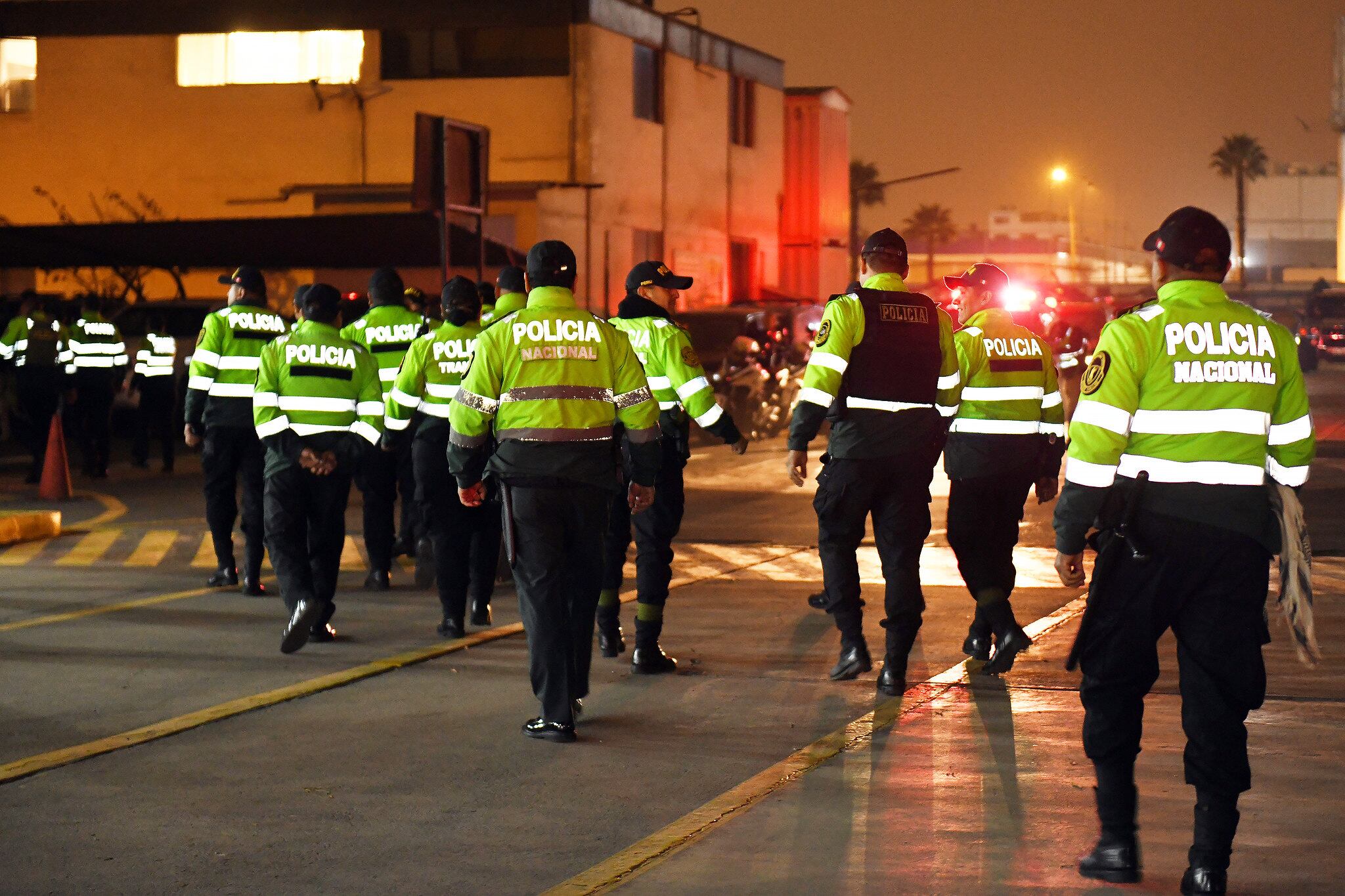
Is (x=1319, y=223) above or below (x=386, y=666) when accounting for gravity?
above

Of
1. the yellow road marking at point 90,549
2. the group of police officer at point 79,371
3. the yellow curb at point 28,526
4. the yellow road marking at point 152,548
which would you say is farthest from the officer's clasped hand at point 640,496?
the group of police officer at point 79,371

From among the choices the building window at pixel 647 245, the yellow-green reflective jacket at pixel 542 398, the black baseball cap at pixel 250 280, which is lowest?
the yellow-green reflective jacket at pixel 542 398

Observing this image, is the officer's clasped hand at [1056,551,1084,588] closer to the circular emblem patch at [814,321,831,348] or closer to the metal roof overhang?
the circular emblem patch at [814,321,831,348]

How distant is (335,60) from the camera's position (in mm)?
41125

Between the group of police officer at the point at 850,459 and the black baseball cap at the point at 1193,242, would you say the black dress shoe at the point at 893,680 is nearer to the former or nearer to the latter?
the group of police officer at the point at 850,459

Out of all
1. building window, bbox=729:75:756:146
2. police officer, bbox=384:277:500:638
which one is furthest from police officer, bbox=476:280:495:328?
building window, bbox=729:75:756:146

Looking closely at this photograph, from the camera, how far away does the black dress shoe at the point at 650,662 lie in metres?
8.66

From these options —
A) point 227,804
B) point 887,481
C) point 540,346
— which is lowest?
point 227,804

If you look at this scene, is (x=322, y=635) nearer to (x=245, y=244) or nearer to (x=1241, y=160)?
(x=245, y=244)

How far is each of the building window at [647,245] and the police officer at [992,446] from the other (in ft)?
106

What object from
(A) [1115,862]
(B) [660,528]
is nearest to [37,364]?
(B) [660,528]

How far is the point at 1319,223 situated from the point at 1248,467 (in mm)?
182694

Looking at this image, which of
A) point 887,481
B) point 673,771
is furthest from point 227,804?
point 887,481

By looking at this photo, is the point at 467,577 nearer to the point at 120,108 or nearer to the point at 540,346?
the point at 540,346
